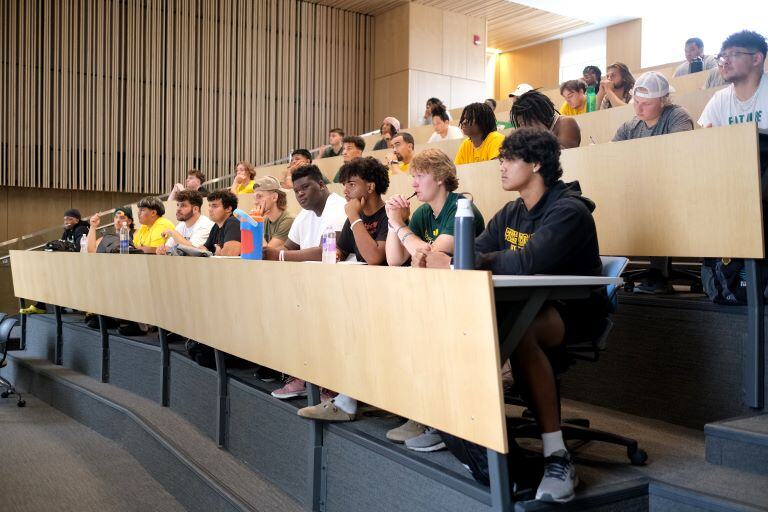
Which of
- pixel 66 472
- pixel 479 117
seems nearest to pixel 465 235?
pixel 479 117

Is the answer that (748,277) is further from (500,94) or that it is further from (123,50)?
(500,94)

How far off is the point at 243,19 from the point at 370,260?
25.4 feet

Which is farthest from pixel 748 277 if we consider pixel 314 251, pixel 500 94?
pixel 500 94

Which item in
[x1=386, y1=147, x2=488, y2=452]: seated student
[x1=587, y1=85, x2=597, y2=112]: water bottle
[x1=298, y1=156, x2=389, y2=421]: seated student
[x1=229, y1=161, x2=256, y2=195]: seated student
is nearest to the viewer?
[x1=386, y1=147, x2=488, y2=452]: seated student

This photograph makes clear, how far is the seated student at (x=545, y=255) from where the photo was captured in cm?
167

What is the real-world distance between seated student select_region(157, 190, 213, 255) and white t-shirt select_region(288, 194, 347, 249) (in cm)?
124

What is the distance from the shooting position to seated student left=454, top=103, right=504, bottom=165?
11.1ft

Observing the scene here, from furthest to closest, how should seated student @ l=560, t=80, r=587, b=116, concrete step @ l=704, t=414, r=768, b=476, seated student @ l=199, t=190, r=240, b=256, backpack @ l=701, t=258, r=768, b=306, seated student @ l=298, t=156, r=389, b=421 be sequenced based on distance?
seated student @ l=560, t=80, r=587, b=116
seated student @ l=199, t=190, r=240, b=256
seated student @ l=298, t=156, r=389, b=421
backpack @ l=701, t=258, r=768, b=306
concrete step @ l=704, t=414, r=768, b=476

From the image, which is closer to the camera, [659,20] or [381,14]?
[659,20]

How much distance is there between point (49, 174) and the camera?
8.52 metres

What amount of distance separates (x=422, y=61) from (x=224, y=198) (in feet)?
21.2

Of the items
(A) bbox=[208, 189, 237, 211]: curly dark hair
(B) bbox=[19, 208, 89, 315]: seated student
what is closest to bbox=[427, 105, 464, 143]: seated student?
(A) bbox=[208, 189, 237, 211]: curly dark hair

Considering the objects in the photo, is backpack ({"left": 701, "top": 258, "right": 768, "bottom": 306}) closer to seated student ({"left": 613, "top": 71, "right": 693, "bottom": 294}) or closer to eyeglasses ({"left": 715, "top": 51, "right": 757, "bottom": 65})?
seated student ({"left": 613, "top": 71, "right": 693, "bottom": 294})

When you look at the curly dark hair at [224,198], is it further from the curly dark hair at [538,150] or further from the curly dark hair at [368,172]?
the curly dark hair at [538,150]
